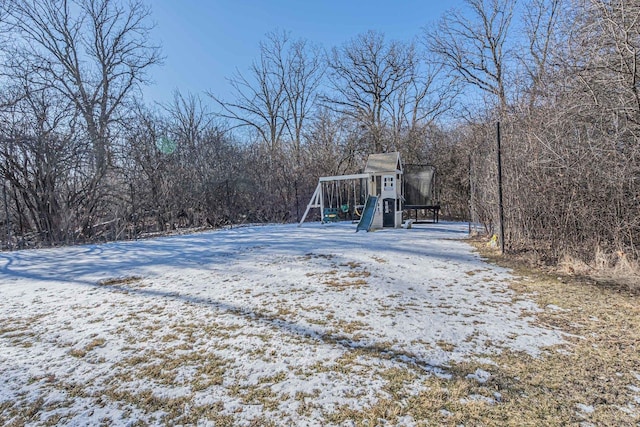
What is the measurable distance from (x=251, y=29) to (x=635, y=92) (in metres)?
18.4

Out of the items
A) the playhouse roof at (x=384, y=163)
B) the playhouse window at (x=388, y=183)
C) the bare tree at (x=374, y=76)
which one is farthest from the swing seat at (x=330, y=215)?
the bare tree at (x=374, y=76)

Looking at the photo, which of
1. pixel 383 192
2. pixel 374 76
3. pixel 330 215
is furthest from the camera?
pixel 374 76

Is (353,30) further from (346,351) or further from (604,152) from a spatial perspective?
(346,351)

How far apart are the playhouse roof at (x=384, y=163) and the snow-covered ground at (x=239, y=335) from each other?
19.0 ft

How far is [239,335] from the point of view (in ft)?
7.65

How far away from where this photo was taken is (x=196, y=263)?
480 cm

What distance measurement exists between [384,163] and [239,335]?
865 centimetres

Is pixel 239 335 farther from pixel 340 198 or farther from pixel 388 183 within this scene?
pixel 340 198

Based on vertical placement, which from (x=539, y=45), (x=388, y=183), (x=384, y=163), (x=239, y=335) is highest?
(x=539, y=45)

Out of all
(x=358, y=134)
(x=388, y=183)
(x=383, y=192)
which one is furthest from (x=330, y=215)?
(x=358, y=134)

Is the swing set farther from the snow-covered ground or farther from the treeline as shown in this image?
the snow-covered ground

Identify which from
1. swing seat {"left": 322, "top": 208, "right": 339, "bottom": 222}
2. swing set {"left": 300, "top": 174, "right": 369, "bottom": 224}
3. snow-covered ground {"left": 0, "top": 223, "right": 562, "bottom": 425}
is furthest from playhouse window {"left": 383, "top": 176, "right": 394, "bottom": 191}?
snow-covered ground {"left": 0, "top": 223, "right": 562, "bottom": 425}

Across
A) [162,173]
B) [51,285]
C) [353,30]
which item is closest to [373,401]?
[51,285]

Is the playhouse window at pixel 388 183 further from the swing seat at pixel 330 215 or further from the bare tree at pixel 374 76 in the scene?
the bare tree at pixel 374 76
